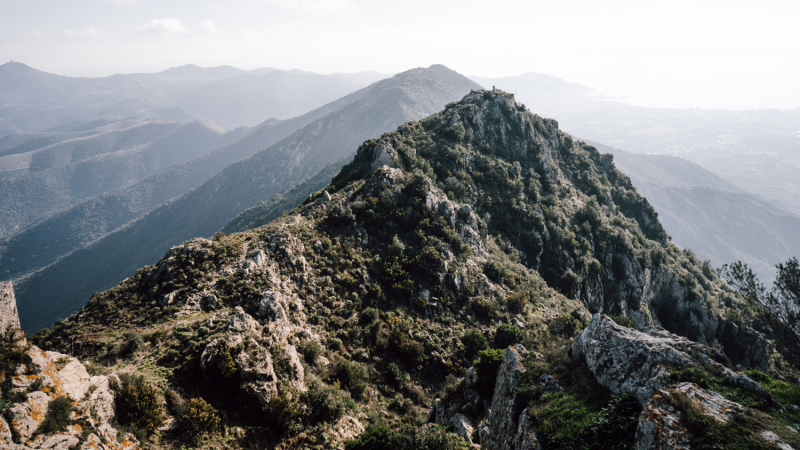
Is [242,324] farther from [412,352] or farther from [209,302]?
[412,352]

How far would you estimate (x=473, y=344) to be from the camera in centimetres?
2609

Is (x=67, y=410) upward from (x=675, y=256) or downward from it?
upward

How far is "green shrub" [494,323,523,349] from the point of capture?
26547 mm

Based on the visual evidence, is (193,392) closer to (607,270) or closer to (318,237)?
(318,237)

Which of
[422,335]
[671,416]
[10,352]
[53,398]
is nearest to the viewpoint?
[671,416]

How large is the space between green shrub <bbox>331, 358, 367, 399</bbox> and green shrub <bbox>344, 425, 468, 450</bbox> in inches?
214

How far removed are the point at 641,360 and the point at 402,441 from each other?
1038cm

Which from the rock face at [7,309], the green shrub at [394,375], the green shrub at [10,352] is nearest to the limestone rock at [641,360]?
the green shrub at [394,375]

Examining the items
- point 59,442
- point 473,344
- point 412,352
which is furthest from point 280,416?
point 473,344

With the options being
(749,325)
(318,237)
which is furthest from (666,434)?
(749,325)

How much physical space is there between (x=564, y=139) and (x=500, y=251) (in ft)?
145

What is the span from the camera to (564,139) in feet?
232

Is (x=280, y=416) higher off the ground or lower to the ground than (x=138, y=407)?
lower

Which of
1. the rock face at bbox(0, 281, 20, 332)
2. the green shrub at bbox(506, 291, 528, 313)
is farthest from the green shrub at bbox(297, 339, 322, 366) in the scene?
the green shrub at bbox(506, 291, 528, 313)
